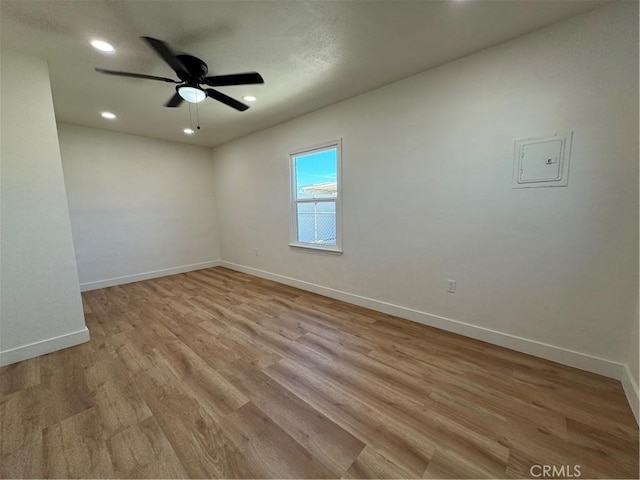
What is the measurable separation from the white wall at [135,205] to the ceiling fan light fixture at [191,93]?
3.06 m

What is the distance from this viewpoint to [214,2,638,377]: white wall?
1777 millimetres

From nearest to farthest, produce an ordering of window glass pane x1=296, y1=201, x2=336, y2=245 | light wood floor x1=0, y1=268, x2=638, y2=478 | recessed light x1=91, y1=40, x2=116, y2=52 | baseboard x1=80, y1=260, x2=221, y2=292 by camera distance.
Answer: light wood floor x1=0, y1=268, x2=638, y2=478, recessed light x1=91, y1=40, x2=116, y2=52, window glass pane x1=296, y1=201, x2=336, y2=245, baseboard x1=80, y1=260, x2=221, y2=292

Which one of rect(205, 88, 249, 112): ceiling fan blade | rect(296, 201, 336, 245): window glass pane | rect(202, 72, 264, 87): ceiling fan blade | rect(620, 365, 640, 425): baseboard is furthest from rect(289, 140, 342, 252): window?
rect(620, 365, 640, 425): baseboard

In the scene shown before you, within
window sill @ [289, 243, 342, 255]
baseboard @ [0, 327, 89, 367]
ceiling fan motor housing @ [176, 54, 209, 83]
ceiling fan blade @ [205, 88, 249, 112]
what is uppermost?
ceiling fan motor housing @ [176, 54, 209, 83]

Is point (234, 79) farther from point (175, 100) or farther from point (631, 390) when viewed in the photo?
point (631, 390)

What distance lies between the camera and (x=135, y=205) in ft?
14.9

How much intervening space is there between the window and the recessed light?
2.22m

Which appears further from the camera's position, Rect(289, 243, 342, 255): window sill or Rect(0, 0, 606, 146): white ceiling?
Rect(289, 243, 342, 255): window sill

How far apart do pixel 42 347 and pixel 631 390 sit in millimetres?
4572

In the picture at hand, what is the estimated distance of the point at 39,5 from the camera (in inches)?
64.9

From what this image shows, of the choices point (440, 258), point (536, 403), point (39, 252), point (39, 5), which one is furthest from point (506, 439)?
point (39, 5)

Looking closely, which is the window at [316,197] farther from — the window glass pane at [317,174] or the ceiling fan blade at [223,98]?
the ceiling fan blade at [223,98]

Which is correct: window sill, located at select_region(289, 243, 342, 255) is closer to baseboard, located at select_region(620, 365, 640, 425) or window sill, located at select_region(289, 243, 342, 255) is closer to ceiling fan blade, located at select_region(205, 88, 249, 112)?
ceiling fan blade, located at select_region(205, 88, 249, 112)

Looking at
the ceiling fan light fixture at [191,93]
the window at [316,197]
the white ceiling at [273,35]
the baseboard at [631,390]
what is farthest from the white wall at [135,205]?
the baseboard at [631,390]
